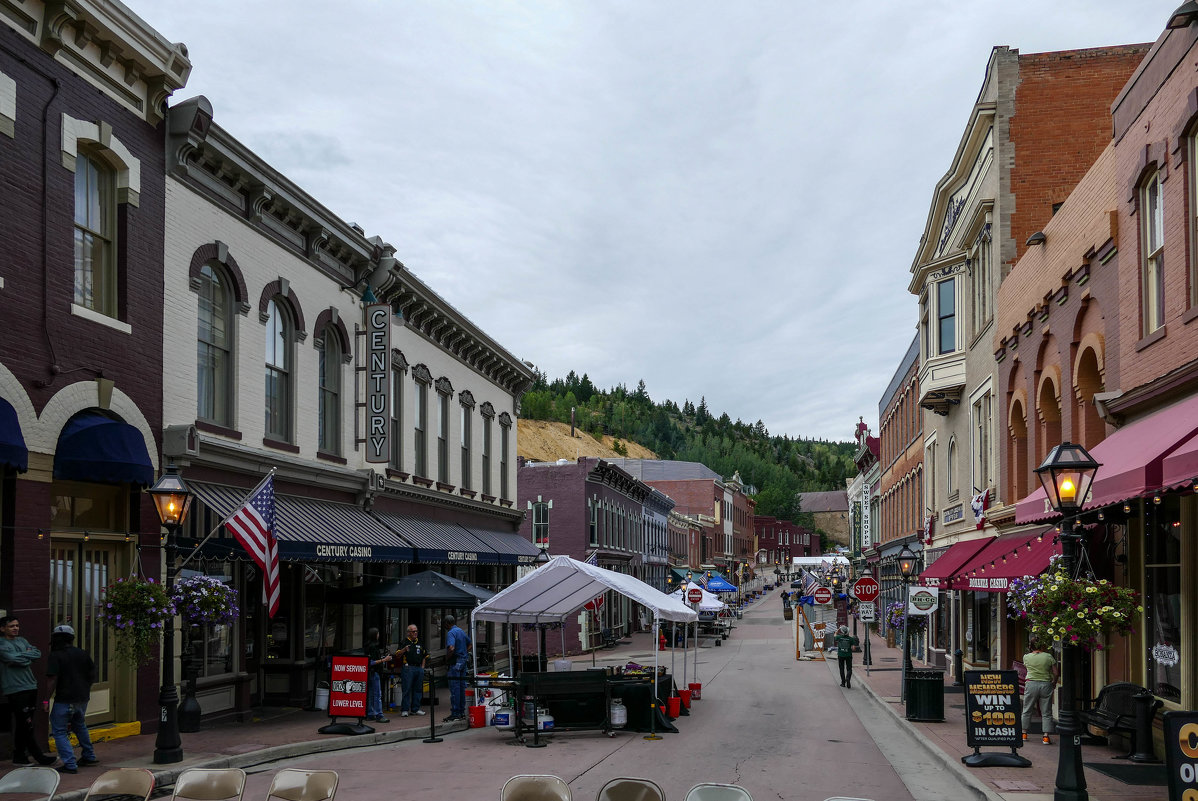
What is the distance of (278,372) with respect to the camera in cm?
2138

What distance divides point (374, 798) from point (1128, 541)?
11027mm

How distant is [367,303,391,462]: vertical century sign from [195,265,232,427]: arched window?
4.80m

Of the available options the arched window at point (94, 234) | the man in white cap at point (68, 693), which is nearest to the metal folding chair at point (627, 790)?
the man in white cap at point (68, 693)

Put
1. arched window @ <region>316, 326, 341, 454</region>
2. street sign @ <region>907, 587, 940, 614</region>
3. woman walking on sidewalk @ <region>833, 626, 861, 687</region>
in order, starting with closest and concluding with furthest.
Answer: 1. arched window @ <region>316, 326, 341, 454</region>
2. street sign @ <region>907, 587, 940, 614</region>
3. woman walking on sidewalk @ <region>833, 626, 861, 687</region>

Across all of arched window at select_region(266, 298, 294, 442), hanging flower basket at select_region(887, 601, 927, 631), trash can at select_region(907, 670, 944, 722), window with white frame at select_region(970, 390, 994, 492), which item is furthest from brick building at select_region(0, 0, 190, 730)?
window with white frame at select_region(970, 390, 994, 492)

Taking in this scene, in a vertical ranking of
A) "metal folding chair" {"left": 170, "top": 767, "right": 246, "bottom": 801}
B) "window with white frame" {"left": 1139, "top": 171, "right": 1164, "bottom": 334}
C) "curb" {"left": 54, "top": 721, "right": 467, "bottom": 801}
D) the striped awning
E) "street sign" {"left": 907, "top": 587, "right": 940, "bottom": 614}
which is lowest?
"curb" {"left": 54, "top": 721, "right": 467, "bottom": 801}

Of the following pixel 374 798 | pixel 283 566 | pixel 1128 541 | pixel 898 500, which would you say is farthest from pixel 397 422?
pixel 898 500

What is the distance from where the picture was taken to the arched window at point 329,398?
23266 mm

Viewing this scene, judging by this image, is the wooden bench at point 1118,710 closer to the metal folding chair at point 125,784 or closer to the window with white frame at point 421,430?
the metal folding chair at point 125,784

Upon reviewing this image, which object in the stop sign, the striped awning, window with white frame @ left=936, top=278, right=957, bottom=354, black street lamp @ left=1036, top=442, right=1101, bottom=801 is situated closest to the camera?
black street lamp @ left=1036, top=442, right=1101, bottom=801

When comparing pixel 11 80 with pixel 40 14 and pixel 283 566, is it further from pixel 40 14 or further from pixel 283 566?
pixel 283 566

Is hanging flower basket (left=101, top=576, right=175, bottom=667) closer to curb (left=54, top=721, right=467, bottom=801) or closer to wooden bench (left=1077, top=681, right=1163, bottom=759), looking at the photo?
curb (left=54, top=721, right=467, bottom=801)

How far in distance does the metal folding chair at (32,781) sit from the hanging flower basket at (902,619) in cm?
2072

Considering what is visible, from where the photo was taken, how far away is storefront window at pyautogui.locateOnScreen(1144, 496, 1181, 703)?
1405 cm
